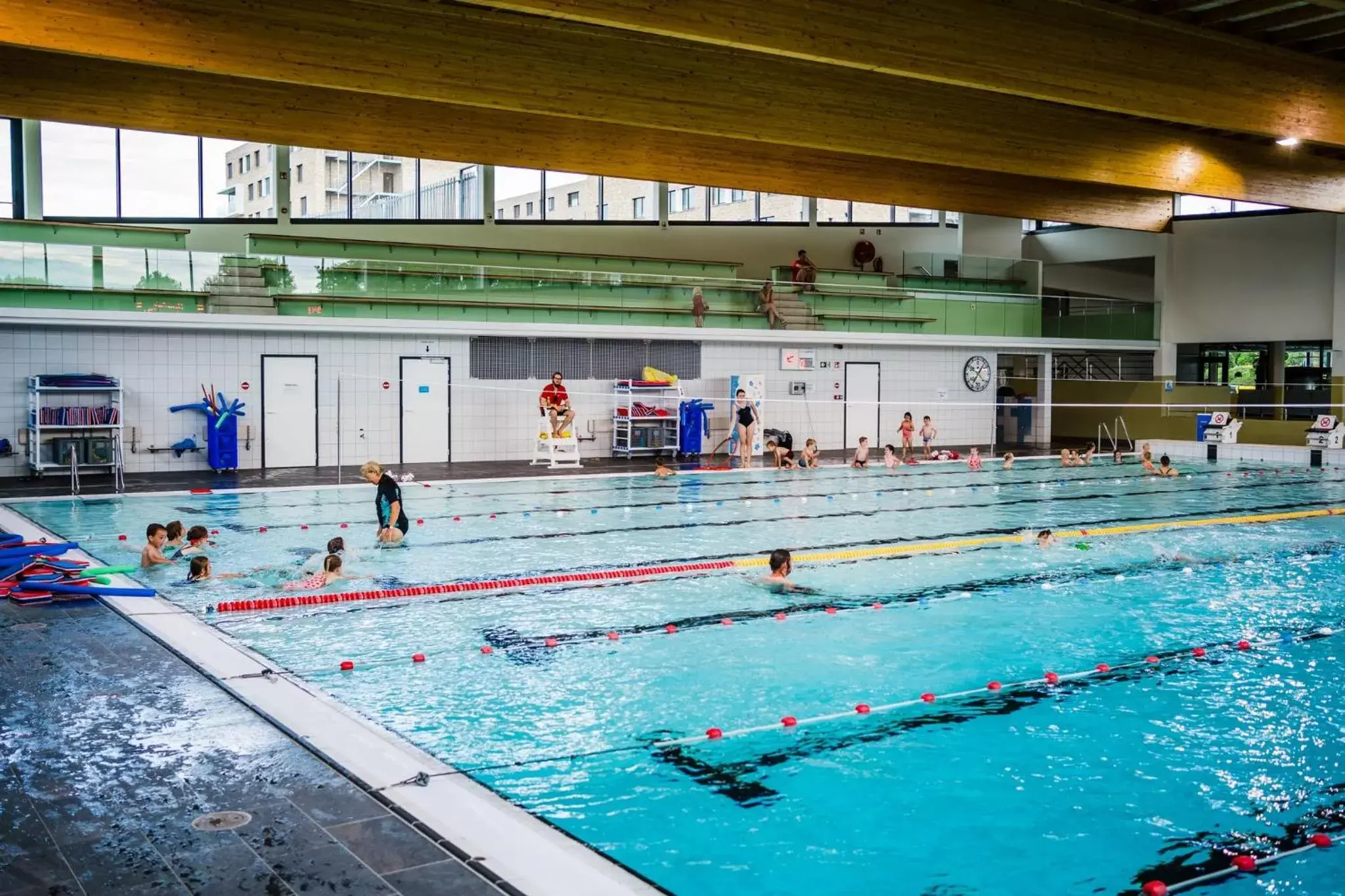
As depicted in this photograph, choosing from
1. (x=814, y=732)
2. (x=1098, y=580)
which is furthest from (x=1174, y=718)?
(x=1098, y=580)

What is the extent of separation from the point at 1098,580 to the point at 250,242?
1520 cm

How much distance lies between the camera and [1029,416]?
93.9ft

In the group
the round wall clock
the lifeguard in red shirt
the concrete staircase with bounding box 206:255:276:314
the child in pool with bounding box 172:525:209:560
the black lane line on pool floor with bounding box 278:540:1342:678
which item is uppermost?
the concrete staircase with bounding box 206:255:276:314

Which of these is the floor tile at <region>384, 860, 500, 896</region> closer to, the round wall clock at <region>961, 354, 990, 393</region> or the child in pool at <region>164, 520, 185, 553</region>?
the child in pool at <region>164, 520, 185, 553</region>

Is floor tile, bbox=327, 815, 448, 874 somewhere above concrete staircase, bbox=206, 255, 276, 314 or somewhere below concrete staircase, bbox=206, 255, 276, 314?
below

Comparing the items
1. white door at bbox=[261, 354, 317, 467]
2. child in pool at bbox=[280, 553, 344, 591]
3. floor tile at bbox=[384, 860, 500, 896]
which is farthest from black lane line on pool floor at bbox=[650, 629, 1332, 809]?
white door at bbox=[261, 354, 317, 467]

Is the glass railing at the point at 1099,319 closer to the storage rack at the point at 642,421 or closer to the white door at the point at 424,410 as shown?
the storage rack at the point at 642,421

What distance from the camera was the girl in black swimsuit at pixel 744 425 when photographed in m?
21.2

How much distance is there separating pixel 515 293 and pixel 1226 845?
1769cm

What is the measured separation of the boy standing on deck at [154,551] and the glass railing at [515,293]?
8.79 metres

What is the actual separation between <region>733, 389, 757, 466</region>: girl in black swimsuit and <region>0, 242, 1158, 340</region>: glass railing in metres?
2.23

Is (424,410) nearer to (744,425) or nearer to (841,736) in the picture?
(744,425)

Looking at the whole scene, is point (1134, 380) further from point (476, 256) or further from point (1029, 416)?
point (476, 256)

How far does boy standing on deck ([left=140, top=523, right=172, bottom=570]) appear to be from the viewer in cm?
1013
